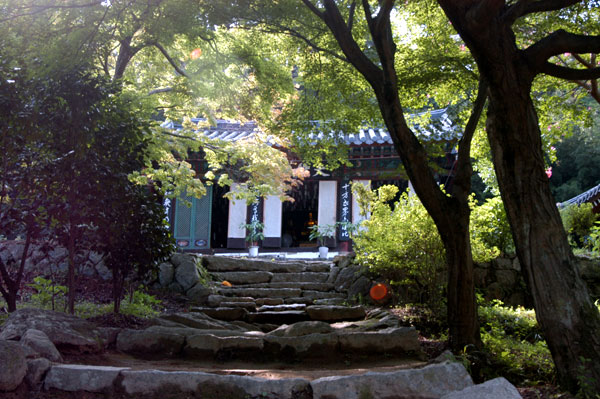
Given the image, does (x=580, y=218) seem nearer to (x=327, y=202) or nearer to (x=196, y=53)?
(x=327, y=202)

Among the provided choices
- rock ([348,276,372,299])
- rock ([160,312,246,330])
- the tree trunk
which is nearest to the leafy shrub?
rock ([348,276,372,299])

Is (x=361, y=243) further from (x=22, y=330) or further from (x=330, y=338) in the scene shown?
(x=22, y=330)

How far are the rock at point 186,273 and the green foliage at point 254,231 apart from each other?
4858 mm

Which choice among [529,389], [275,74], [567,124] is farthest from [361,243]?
[529,389]

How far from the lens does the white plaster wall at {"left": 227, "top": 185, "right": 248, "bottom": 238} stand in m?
15.3

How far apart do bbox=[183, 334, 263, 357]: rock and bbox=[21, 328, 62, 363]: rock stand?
1.37m

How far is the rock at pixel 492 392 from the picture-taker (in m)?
2.92

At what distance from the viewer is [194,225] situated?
1502 centimetres

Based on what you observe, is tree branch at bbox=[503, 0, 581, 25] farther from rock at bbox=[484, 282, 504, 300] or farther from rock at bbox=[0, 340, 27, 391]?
rock at bbox=[484, 282, 504, 300]

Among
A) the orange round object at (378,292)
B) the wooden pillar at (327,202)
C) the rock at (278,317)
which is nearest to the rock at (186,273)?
the rock at (278,317)

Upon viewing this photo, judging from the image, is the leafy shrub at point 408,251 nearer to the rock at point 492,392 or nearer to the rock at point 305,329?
the rock at point 305,329

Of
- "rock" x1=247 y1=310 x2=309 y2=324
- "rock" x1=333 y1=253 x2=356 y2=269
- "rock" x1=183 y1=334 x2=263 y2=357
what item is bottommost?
"rock" x1=247 y1=310 x2=309 y2=324

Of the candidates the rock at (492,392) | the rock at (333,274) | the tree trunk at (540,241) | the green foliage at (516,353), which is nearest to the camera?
the rock at (492,392)

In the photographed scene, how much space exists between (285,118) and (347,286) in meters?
3.64
